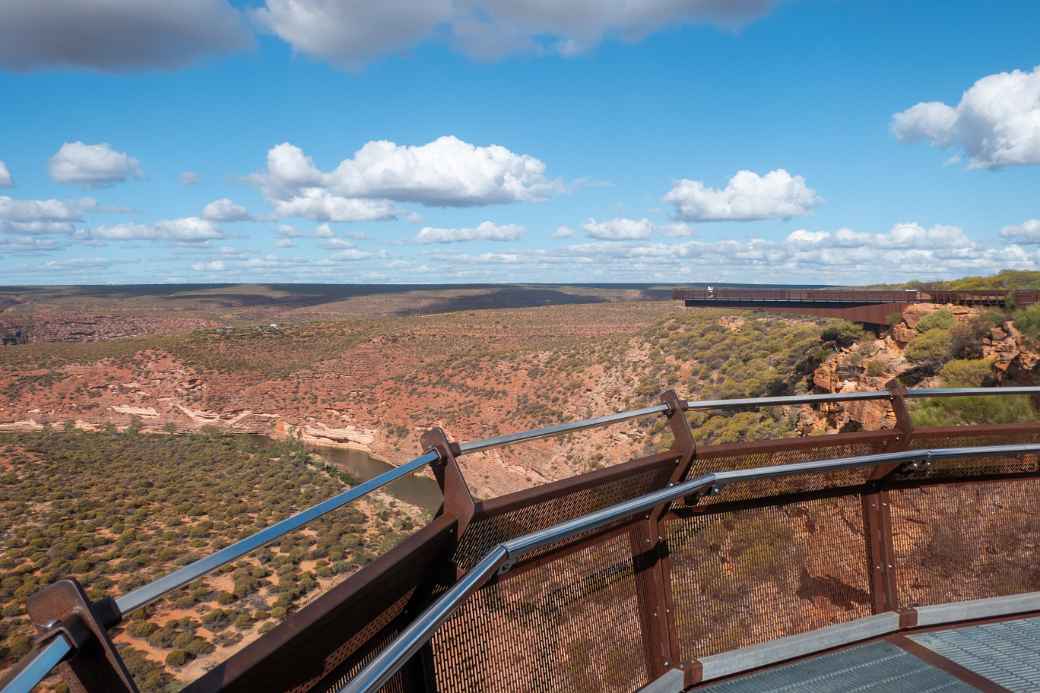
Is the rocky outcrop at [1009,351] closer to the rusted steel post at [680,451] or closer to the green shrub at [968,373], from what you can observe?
the green shrub at [968,373]

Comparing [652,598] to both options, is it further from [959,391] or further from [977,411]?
[977,411]

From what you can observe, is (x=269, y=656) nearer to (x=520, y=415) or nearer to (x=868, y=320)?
(x=868, y=320)

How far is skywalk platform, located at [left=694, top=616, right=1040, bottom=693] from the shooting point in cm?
358

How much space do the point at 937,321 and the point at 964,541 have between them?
68.6 ft

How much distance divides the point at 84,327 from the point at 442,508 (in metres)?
124

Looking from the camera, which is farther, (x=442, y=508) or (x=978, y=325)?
(x=978, y=325)

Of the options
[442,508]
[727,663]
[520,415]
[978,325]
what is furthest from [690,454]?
[520,415]

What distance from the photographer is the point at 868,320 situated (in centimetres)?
2611

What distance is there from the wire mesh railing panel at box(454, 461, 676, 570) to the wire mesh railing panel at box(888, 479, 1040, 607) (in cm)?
206

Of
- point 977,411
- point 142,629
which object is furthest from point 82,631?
point 142,629

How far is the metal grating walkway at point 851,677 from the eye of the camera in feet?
11.7

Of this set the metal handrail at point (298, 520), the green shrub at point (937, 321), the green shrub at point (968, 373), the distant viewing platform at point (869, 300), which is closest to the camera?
the metal handrail at point (298, 520)

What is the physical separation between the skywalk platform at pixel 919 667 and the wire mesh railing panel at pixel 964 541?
0.29 meters

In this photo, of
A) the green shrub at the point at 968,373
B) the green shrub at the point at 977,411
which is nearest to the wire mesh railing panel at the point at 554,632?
the green shrub at the point at 977,411
